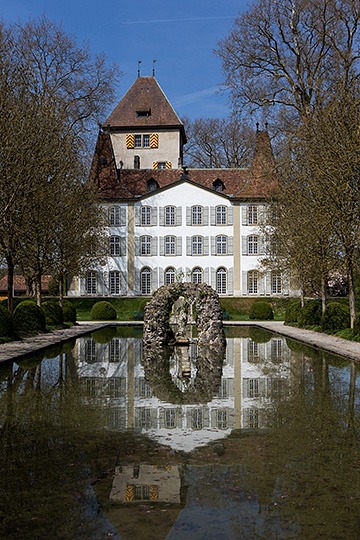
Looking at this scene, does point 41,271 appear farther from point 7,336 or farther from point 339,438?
point 339,438

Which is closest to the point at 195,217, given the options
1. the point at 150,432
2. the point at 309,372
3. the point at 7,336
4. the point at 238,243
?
the point at 238,243

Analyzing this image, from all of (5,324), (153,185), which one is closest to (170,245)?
(153,185)

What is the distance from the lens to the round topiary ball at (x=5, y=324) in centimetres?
1736

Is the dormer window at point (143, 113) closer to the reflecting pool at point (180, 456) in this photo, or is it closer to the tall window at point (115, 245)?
the tall window at point (115, 245)

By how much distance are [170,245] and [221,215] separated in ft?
14.4

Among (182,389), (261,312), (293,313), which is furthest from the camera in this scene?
(261,312)

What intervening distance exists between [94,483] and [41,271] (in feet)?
62.5

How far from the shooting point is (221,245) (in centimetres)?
4400

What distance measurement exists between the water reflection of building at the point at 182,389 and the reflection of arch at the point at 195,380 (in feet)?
0.43

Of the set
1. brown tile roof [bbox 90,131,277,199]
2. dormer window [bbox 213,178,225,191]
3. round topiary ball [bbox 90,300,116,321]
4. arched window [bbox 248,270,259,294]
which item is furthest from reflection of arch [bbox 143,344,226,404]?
dormer window [bbox 213,178,225,191]

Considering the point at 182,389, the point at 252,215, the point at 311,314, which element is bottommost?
the point at 182,389

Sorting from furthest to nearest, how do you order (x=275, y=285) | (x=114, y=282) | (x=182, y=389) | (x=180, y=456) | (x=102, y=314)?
1. (x=114, y=282)
2. (x=275, y=285)
3. (x=102, y=314)
4. (x=182, y=389)
5. (x=180, y=456)

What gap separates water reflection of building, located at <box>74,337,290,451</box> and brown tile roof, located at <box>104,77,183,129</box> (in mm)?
37345

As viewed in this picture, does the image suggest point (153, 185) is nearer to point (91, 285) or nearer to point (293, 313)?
point (91, 285)
